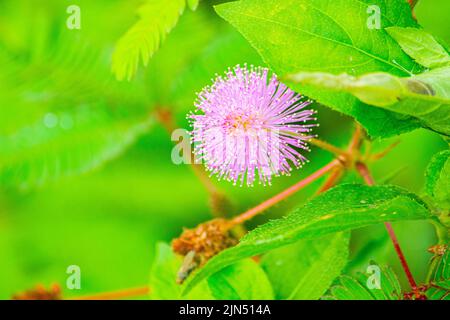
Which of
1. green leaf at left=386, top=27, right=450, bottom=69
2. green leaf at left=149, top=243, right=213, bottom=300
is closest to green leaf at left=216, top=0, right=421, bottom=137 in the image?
green leaf at left=386, top=27, right=450, bottom=69

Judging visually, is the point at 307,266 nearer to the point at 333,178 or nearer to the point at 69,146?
the point at 333,178

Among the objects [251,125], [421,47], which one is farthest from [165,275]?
[421,47]

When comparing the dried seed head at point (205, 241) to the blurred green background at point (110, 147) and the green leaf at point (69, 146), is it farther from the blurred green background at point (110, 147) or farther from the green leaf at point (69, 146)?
the green leaf at point (69, 146)

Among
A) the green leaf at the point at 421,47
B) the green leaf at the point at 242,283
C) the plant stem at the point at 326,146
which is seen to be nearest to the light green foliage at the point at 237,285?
the green leaf at the point at 242,283

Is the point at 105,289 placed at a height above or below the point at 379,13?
below

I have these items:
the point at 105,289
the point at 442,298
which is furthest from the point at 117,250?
the point at 442,298

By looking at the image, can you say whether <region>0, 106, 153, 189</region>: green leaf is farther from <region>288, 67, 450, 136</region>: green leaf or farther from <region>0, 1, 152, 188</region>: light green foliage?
<region>288, 67, 450, 136</region>: green leaf
